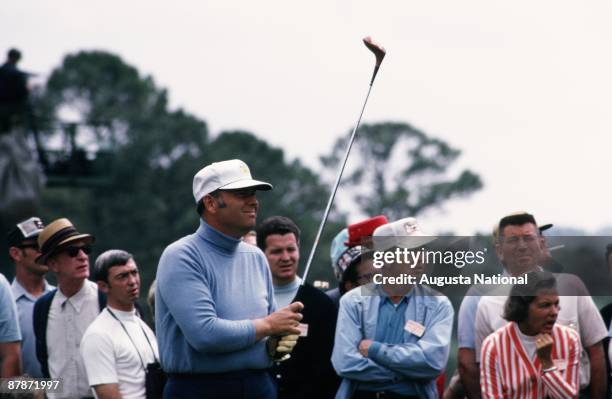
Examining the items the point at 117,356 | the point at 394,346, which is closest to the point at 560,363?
the point at 394,346

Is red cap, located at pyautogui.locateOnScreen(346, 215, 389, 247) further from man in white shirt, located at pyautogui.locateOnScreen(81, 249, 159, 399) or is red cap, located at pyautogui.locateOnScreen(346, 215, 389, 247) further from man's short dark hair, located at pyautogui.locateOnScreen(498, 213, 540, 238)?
man in white shirt, located at pyautogui.locateOnScreen(81, 249, 159, 399)

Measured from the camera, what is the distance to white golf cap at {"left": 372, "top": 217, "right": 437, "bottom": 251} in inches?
324

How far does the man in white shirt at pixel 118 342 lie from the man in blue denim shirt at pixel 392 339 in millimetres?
1228

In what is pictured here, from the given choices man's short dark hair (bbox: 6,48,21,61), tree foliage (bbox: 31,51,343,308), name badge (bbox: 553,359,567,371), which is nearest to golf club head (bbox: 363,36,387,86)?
name badge (bbox: 553,359,567,371)

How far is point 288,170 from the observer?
61062 millimetres

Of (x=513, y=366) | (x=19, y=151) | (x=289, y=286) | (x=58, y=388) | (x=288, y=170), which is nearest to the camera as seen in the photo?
(x=513, y=366)

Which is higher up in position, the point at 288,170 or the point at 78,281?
the point at 288,170

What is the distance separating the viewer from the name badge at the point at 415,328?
780cm

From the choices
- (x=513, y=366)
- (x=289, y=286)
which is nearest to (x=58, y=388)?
(x=289, y=286)

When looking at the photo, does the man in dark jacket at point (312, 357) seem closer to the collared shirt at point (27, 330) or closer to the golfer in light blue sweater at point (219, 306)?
the golfer in light blue sweater at point (219, 306)

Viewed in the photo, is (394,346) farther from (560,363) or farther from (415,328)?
(560,363)

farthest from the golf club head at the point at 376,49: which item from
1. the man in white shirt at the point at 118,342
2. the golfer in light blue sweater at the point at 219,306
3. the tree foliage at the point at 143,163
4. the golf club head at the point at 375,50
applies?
the tree foliage at the point at 143,163

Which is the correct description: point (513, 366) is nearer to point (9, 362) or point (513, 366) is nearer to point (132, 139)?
point (9, 362)

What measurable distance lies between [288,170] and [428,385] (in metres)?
53.3
